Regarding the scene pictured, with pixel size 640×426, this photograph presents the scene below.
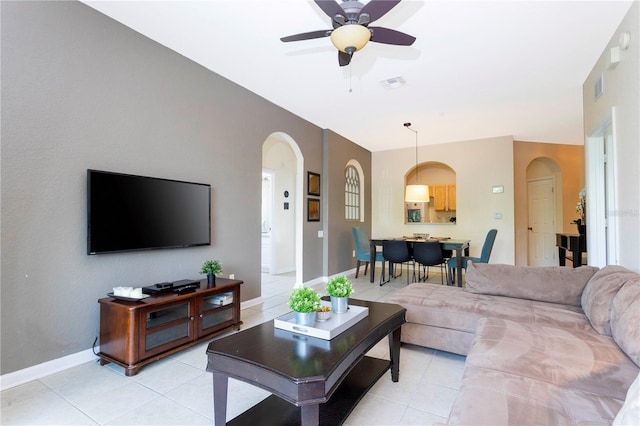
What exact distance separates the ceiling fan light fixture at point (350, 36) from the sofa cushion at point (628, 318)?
2139 millimetres

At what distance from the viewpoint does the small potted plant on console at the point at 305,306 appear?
1.75 m

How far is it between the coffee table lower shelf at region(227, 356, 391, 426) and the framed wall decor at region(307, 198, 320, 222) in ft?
11.2

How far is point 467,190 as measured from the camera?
628 centimetres

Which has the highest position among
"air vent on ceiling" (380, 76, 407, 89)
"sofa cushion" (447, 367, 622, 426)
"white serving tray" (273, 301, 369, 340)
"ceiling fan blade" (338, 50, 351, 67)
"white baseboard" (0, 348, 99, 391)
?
"air vent on ceiling" (380, 76, 407, 89)

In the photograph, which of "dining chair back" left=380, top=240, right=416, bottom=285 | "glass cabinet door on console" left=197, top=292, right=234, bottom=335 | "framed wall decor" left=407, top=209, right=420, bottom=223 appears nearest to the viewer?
"glass cabinet door on console" left=197, top=292, right=234, bottom=335

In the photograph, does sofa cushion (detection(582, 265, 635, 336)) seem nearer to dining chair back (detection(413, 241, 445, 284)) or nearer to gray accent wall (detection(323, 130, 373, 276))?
dining chair back (detection(413, 241, 445, 284))

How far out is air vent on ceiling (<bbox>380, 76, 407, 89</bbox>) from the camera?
142 inches

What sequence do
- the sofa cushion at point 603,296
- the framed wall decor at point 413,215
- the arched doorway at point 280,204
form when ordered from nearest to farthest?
the sofa cushion at point 603,296 < the arched doorway at point 280,204 < the framed wall decor at point 413,215

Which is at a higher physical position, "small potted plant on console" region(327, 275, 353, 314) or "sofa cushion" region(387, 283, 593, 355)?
"small potted plant on console" region(327, 275, 353, 314)

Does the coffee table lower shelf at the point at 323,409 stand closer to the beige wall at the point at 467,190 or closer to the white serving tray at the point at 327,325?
the white serving tray at the point at 327,325

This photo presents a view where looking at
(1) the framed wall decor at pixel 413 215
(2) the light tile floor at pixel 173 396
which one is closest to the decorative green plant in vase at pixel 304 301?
(2) the light tile floor at pixel 173 396

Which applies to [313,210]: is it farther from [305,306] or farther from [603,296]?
[603,296]

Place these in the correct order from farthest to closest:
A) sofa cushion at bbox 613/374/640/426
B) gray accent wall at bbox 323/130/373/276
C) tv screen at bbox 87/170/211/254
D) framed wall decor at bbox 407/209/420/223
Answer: framed wall decor at bbox 407/209/420/223 < gray accent wall at bbox 323/130/373/276 < tv screen at bbox 87/170/211/254 < sofa cushion at bbox 613/374/640/426

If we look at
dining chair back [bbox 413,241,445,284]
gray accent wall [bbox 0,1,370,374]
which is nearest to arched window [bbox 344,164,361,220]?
dining chair back [bbox 413,241,445,284]
